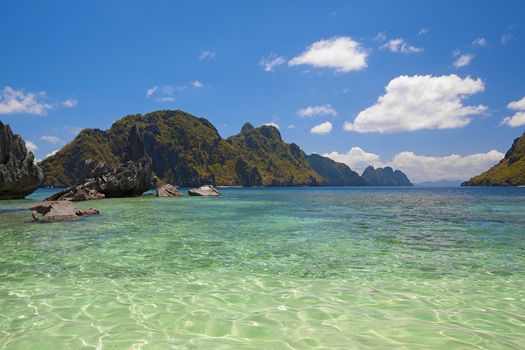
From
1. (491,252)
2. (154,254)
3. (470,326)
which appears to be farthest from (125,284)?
(491,252)

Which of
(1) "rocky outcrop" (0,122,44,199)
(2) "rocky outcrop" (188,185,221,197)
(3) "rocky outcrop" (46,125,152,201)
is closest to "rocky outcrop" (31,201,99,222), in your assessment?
(1) "rocky outcrop" (0,122,44,199)

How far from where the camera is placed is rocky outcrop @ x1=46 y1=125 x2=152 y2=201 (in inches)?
2284

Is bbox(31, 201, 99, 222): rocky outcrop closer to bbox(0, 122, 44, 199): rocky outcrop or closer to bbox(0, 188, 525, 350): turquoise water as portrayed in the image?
bbox(0, 188, 525, 350): turquoise water

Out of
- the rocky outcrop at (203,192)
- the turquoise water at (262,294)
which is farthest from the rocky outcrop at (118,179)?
the turquoise water at (262,294)

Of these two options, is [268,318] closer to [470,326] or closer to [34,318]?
[470,326]

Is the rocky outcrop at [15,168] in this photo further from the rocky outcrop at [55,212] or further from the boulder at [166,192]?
the boulder at [166,192]

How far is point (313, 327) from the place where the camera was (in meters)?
6.55

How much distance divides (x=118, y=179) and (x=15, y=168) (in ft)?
68.8

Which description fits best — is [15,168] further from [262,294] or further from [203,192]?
[262,294]

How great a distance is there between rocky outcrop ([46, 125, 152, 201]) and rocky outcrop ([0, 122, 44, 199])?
4982mm

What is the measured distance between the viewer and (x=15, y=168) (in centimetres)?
4819

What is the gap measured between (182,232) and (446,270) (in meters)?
14.4

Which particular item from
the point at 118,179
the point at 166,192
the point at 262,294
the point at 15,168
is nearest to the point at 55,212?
the point at 262,294

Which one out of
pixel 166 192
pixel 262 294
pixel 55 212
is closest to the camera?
pixel 262 294
